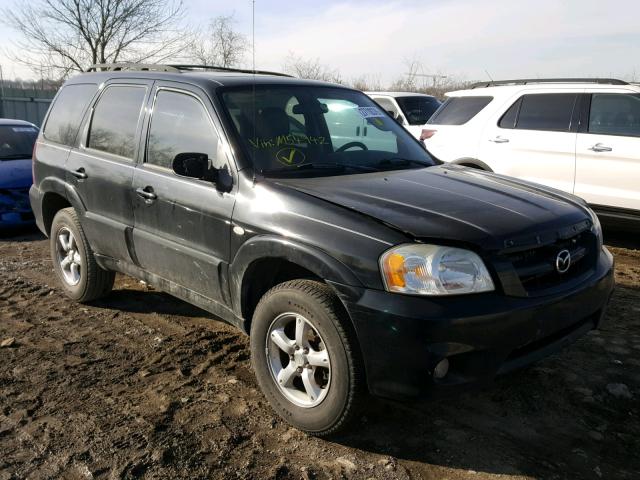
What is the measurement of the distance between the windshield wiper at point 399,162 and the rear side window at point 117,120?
170 centimetres

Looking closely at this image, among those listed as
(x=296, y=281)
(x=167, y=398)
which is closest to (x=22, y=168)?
(x=167, y=398)

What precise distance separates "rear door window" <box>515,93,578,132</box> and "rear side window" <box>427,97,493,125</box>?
1.82 ft

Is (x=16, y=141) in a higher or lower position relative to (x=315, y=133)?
lower

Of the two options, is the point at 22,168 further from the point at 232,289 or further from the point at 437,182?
the point at 437,182

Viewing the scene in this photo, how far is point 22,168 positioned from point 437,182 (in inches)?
247

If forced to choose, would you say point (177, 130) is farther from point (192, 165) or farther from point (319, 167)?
point (319, 167)

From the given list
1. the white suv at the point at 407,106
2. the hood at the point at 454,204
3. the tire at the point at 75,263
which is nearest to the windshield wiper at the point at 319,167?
the hood at the point at 454,204

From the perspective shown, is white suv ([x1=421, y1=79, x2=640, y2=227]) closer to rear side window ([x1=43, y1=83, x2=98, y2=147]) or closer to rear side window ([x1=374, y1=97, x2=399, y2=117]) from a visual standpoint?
rear side window ([x1=374, y1=97, x2=399, y2=117])

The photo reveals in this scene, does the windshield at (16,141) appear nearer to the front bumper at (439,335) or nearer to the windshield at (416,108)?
the windshield at (416,108)

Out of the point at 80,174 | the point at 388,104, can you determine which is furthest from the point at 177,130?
the point at 388,104

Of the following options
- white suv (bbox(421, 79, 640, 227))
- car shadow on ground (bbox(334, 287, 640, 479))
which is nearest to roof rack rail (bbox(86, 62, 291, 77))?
car shadow on ground (bbox(334, 287, 640, 479))

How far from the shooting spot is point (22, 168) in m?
7.64

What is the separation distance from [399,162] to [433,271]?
4.74 ft

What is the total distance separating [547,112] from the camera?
6805 mm
